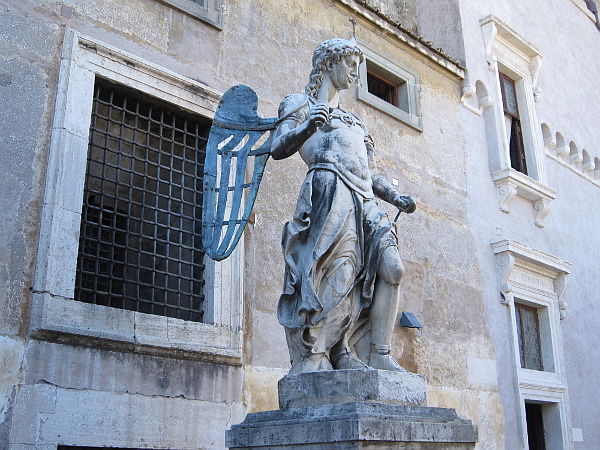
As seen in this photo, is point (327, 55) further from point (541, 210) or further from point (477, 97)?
point (541, 210)

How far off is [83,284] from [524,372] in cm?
648

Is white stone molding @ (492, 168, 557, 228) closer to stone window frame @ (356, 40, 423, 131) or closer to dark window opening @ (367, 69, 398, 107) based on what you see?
stone window frame @ (356, 40, 423, 131)

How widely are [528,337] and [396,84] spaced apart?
168 inches

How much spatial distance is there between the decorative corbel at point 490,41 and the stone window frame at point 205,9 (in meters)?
5.44

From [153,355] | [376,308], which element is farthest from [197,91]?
[376,308]

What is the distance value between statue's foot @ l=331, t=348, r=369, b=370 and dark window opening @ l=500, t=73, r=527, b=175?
8230 mm

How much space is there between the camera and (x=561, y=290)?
434 inches

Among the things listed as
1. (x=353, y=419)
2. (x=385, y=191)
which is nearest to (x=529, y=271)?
(x=385, y=191)

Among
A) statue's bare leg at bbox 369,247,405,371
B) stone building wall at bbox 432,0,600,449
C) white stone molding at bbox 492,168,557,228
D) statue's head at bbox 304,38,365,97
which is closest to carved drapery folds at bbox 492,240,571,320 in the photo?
stone building wall at bbox 432,0,600,449

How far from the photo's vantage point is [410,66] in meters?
10.1

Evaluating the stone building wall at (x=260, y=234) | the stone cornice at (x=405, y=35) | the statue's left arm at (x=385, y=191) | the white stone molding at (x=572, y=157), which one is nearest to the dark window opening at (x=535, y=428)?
the stone building wall at (x=260, y=234)

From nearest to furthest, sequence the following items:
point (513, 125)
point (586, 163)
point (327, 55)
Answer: point (327, 55), point (513, 125), point (586, 163)

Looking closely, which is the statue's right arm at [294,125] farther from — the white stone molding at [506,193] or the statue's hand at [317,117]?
the white stone molding at [506,193]

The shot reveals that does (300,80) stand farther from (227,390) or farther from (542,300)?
(542,300)
